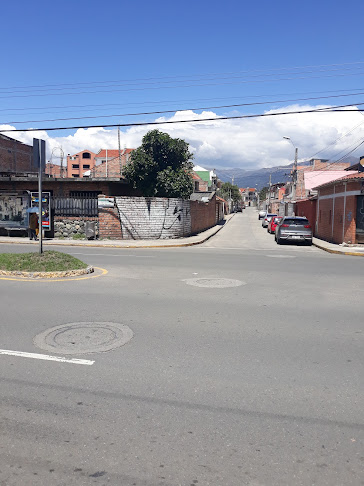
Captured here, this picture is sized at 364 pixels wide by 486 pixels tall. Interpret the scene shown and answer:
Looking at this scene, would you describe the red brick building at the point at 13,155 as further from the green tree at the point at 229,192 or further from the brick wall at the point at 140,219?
the green tree at the point at 229,192

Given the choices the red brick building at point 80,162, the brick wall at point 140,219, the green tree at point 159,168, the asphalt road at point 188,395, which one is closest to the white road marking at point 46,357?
the asphalt road at point 188,395

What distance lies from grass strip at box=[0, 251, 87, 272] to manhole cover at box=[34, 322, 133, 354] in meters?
4.37

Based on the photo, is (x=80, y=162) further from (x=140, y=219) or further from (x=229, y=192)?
(x=140, y=219)

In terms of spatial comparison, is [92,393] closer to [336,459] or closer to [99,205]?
[336,459]

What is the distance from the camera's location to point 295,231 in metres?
21.9

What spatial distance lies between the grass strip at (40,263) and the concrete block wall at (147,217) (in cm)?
1089

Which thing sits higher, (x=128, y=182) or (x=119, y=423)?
(x=128, y=182)

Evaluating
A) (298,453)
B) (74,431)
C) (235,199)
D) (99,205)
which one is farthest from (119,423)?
(235,199)

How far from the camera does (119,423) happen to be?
11.0ft

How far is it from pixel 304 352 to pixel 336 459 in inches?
82.1

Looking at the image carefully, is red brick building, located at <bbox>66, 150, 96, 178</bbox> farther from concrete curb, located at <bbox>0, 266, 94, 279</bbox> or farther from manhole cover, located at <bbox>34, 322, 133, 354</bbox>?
manhole cover, located at <bbox>34, 322, 133, 354</bbox>

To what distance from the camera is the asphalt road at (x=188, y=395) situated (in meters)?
2.84

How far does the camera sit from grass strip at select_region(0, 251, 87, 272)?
9984 millimetres

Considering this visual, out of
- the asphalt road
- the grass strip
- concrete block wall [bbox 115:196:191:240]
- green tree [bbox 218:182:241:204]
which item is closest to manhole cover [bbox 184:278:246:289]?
the asphalt road
